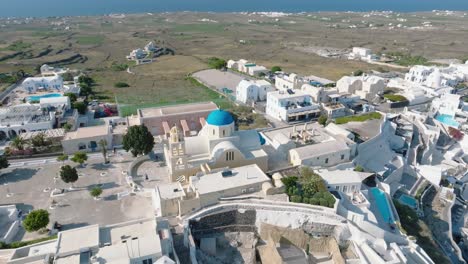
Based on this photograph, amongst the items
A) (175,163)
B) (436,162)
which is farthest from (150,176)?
(436,162)

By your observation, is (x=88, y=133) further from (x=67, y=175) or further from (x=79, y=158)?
(x=67, y=175)

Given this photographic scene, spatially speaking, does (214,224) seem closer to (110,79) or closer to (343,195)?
(343,195)

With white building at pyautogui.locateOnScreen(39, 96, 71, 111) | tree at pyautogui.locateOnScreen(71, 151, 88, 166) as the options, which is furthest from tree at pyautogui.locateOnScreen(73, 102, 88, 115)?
tree at pyautogui.locateOnScreen(71, 151, 88, 166)

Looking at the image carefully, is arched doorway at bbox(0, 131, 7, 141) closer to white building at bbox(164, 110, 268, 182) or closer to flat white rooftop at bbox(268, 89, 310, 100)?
white building at bbox(164, 110, 268, 182)

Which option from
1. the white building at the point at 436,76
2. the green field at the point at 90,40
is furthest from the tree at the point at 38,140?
the green field at the point at 90,40

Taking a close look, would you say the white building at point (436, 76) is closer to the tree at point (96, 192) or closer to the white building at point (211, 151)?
the white building at point (211, 151)

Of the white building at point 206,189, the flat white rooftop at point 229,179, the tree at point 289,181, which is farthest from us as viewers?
the tree at point 289,181
